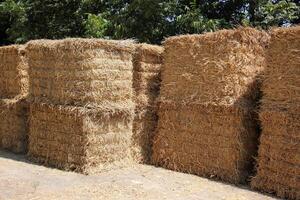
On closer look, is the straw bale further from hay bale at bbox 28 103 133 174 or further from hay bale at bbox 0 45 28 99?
hay bale at bbox 0 45 28 99

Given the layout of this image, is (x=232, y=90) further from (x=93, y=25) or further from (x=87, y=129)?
(x=93, y=25)

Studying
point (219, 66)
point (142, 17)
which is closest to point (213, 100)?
point (219, 66)

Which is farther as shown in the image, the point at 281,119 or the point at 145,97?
the point at 145,97

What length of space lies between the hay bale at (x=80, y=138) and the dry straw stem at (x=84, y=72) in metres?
0.20

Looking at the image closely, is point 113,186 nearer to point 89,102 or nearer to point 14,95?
point 89,102

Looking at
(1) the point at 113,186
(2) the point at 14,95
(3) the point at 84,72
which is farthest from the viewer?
(2) the point at 14,95

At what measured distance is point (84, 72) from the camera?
825 centimetres

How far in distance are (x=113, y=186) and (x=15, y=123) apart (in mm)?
3535

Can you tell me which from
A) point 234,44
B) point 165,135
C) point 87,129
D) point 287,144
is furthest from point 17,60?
point 287,144

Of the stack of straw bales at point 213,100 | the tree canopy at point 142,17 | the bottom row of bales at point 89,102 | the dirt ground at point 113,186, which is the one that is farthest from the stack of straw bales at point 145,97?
the tree canopy at point 142,17

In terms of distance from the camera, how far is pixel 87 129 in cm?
823

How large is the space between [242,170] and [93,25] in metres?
7.08

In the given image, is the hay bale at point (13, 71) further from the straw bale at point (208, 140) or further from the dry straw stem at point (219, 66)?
the dry straw stem at point (219, 66)

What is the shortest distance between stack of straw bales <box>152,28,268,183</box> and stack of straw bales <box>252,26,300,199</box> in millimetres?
419
